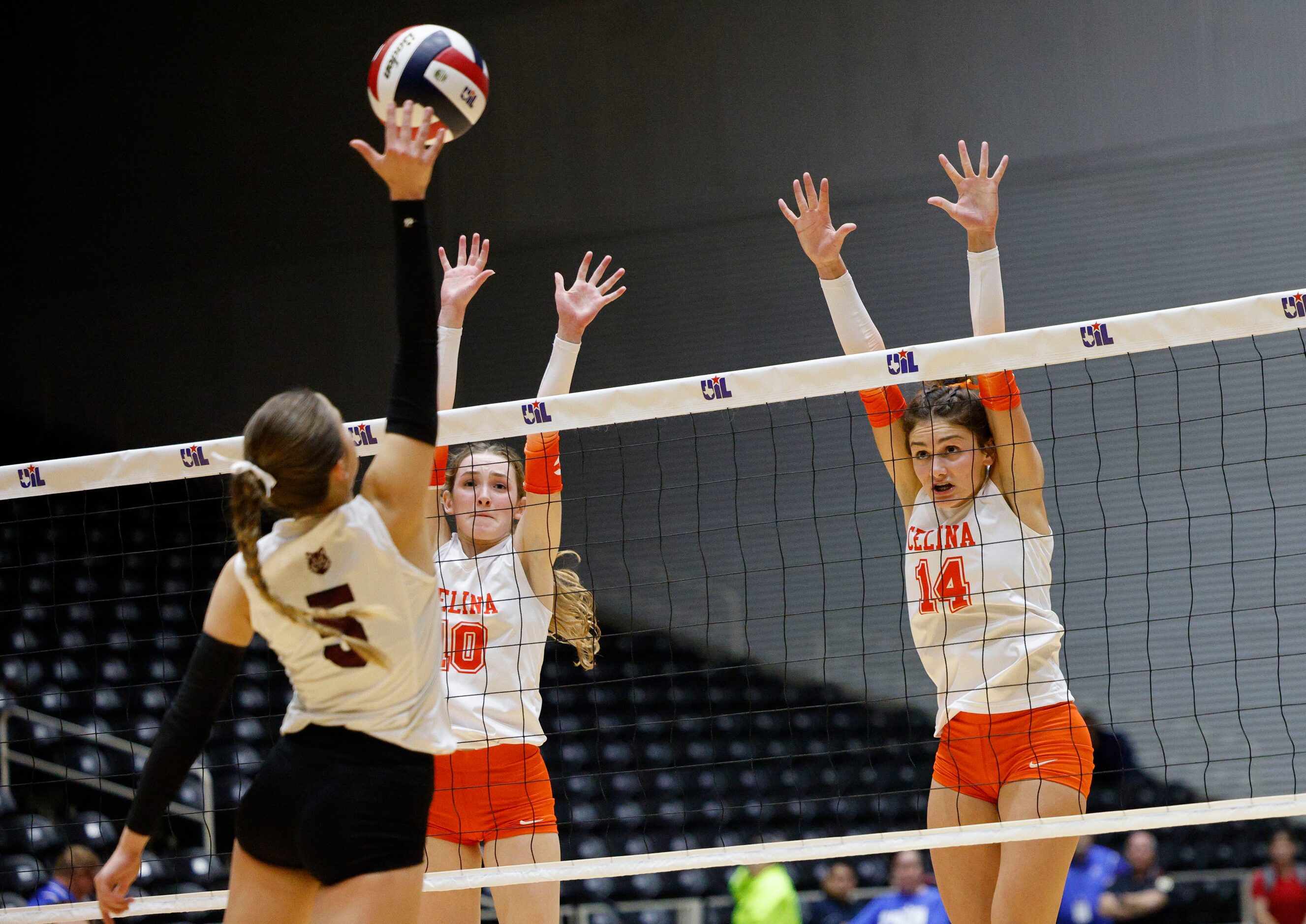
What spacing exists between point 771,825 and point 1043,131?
19.4 ft

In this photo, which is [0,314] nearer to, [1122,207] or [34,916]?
[34,916]

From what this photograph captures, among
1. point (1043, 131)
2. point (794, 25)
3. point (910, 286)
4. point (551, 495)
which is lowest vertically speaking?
point (551, 495)

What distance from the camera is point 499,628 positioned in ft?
14.5

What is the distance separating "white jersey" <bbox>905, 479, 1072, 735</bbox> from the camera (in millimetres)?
3775

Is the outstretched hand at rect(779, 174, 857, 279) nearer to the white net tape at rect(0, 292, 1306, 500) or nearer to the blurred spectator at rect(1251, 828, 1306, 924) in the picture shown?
the white net tape at rect(0, 292, 1306, 500)

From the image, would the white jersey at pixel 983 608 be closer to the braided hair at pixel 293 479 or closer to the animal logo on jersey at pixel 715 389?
the animal logo on jersey at pixel 715 389

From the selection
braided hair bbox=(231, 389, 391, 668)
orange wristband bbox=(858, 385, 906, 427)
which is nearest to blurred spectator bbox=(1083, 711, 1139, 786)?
orange wristband bbox=(858, 385, 906, 427)

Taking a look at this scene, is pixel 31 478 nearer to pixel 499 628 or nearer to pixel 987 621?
pixel 499 628

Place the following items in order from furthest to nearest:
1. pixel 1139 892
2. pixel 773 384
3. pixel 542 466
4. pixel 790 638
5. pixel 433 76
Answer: pixel 790 638, pixel 1139 892, pixel 542 466, pixel 773 384, pixel 433 76

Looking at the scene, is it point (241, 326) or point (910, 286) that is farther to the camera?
point (241, 326)

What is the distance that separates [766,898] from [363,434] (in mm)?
5186

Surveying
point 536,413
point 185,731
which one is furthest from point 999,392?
point 185,731

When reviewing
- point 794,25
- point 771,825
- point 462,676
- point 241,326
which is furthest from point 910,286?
point 462,676

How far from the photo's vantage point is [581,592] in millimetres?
4789
